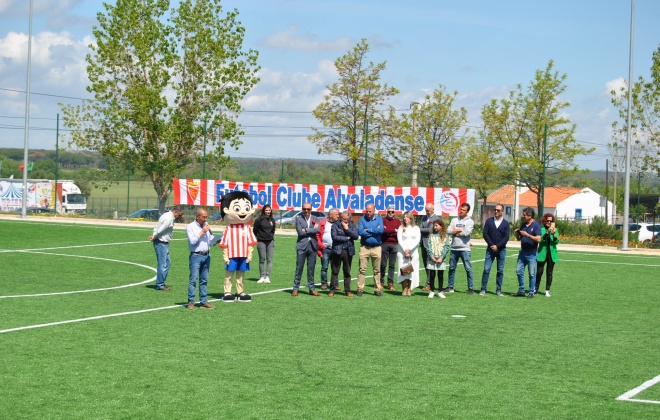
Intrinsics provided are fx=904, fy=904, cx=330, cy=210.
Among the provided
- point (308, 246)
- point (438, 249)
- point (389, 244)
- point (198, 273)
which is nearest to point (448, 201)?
point (389, 244)

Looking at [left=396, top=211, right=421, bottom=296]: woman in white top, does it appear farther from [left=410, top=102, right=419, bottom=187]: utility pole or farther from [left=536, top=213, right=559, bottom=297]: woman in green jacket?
[left=410, top=102, right=419, bottom=187]: utility pole

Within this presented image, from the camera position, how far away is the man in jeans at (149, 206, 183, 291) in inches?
746

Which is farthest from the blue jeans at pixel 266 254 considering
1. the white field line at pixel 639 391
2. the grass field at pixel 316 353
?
the white field line at pixel 639 391

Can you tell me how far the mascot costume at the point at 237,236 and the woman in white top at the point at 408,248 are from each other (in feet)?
12.3

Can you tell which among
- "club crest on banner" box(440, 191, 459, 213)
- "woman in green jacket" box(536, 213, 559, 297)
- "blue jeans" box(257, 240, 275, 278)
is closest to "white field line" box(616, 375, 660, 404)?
"woman in green jacket" box(536, 213, 559, 297)

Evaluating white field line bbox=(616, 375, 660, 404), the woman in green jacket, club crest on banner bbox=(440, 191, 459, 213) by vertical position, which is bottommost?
white field line bbox=(616, 375, 660, 404)

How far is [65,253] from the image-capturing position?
92.4ft

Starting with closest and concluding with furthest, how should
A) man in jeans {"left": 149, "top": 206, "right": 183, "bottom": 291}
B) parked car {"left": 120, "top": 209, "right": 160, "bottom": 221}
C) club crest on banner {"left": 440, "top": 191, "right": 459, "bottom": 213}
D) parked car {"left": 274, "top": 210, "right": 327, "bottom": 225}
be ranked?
man in jeans {"left": 149, "top": 206, "right": 183, "bottom": 291} < club crest on banner {"left": 440, "top": 191, "right": 459, "bottom": 213} < parked car {"left": 274, "top": 210, "right": 327, "bottom": 225} < parked car {"left": 120, "top": 209, "right": 160, "bottom": 221}

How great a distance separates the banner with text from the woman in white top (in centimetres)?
2290

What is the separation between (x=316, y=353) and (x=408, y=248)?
7.19 meters

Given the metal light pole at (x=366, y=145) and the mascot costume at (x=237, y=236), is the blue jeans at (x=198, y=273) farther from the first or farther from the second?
the metal light pole at (x=366, y=145)

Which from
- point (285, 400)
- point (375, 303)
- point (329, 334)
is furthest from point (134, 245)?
point (285, 400)

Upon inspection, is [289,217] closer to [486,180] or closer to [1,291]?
[486,180]

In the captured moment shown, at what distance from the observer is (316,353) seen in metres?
12.4
